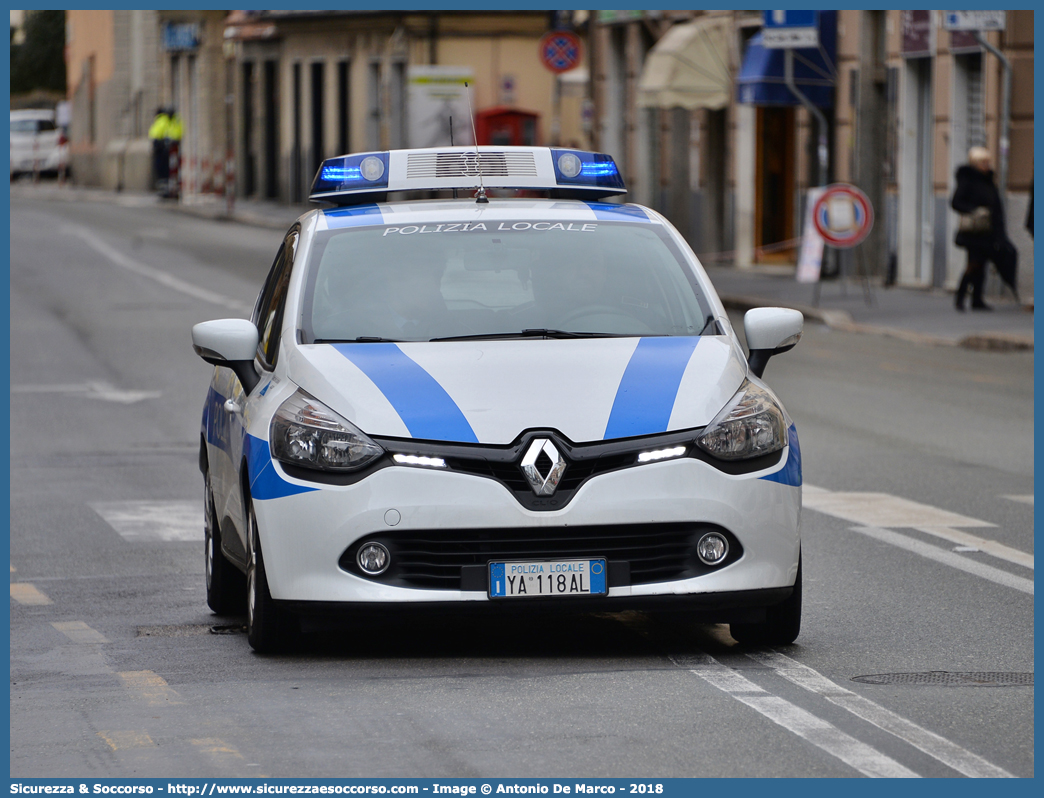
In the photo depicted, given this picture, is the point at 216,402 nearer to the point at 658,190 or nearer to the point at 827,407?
the point at 827,407

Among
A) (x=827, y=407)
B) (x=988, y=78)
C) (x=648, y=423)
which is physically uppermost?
(x=988, y=78)

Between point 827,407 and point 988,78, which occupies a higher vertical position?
point 988,78

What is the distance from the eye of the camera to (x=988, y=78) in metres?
26.4

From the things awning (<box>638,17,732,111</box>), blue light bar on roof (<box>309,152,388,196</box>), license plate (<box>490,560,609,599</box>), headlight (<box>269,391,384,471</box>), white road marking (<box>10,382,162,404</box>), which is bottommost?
white road marking (<box>10,382,162,404</box>)

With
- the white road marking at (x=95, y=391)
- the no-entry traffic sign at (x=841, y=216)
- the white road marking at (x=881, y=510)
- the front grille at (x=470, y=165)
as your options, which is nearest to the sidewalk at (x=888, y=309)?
the no-entry traffic sign at (x=841, y=216)

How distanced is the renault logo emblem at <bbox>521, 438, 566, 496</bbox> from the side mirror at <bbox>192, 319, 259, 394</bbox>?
126 centimetres

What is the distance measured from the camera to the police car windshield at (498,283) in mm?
7445

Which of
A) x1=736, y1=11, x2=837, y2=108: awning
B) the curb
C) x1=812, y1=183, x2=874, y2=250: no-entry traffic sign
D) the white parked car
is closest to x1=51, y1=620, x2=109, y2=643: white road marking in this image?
the curb

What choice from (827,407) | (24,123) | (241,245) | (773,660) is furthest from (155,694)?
(24,123)

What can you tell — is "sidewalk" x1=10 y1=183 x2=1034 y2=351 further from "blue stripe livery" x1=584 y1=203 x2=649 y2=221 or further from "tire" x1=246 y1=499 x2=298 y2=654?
"tire" x1=246 y1=499 x2=298 y2=654

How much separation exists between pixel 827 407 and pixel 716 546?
9398 millimetres

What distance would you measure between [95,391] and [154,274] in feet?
45.9

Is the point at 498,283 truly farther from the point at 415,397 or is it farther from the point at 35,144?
the point at 35,144

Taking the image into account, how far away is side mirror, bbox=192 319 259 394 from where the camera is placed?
7434mm
